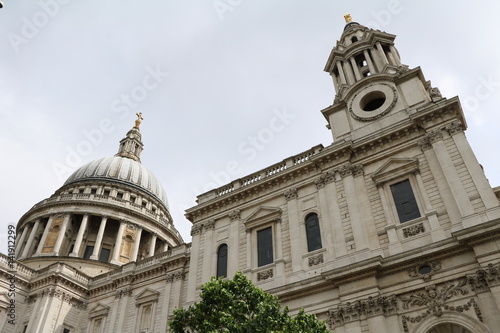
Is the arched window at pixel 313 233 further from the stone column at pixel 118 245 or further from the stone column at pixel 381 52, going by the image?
the stone column at pixel 118 245

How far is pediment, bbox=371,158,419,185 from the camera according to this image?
68.1 ft

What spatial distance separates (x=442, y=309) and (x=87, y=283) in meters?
28.2

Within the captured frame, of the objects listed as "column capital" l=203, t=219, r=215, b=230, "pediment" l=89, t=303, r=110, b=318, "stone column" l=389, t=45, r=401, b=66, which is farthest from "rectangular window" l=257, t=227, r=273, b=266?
"stone column" l=389, t=45, r=401, b=66

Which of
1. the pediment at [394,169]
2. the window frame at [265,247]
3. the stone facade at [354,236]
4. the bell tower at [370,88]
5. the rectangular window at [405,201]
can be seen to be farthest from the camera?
the bell tower at [370,88]

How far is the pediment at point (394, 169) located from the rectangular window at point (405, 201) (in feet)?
1.69

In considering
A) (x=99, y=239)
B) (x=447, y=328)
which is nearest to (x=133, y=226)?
(x=99, y=239)

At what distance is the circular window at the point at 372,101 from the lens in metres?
26.1

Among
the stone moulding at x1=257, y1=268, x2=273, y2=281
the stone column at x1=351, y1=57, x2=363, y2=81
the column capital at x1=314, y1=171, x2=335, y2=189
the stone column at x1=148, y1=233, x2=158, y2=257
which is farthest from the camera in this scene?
the stone column at x1=148, y1=233, x2=158, y2=257

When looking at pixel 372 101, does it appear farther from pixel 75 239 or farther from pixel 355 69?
pixel 75 239

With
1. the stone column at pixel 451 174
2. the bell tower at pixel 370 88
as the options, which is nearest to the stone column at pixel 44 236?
the bell tower at pixel 370 88

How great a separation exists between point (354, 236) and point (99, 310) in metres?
22.1

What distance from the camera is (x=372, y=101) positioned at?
2670 cm

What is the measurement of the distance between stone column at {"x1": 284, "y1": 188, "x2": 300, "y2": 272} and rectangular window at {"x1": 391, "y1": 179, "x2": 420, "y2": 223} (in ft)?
17.7

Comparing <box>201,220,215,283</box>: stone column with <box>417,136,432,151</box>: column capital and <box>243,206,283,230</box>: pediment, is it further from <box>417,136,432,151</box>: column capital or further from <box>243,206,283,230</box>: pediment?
<box>417,136,432,151</box>: column capital
